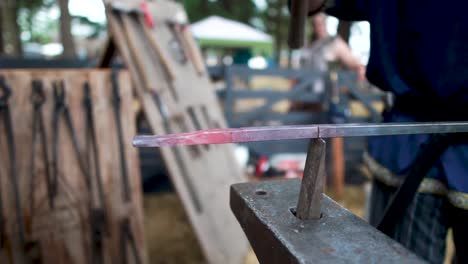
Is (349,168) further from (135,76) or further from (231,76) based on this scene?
(135,76)

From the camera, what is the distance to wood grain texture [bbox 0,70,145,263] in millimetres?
1691

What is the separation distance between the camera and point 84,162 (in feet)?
6.08

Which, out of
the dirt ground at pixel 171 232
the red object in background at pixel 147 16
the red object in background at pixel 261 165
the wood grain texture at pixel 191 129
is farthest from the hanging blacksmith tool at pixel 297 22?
the red object in background at pixel 261 165

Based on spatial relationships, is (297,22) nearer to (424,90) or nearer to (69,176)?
(424,90)

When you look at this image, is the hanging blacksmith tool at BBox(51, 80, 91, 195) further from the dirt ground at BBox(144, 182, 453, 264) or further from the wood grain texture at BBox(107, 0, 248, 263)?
the dirt ground at BBox(144, 182, 453, 264)

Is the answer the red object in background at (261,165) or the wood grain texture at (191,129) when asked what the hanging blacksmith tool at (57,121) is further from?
the red object in background at (261,165)

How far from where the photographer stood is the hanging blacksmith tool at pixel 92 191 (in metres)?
1.84

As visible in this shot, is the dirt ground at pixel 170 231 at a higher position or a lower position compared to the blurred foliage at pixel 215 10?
lower

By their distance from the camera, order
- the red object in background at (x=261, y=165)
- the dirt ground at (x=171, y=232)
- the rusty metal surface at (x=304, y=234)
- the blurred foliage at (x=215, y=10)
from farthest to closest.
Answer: the blurred foliage at (x=215, y=10) → the red object in background at (x=261, y=165) → the dirt ground at (x=171, y=232) → the rusty metal surface at (x=304, y=234)

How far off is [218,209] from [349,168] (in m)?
2.33

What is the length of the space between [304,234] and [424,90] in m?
0.63

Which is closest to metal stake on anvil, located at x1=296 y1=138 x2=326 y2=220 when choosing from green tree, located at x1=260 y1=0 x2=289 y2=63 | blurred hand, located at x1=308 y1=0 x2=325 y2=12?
blurred hand, located at x1=308 y1=0 x2=325 y2=12

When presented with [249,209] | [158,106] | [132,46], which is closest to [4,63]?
[132,46]

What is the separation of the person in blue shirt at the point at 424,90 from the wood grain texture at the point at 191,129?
126 centimetres
